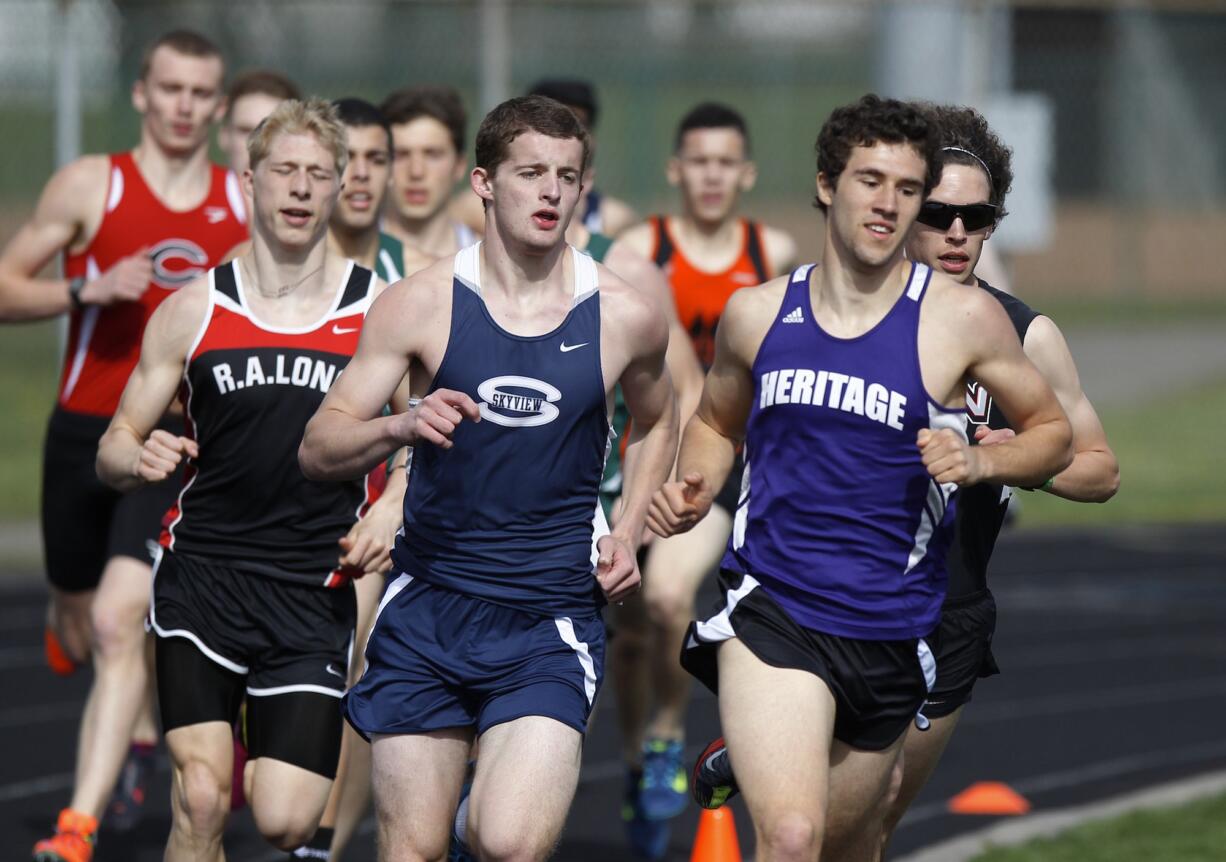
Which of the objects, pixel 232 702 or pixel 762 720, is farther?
pixel 232 702

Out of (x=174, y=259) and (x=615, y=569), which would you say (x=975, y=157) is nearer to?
(x=615, y=569)

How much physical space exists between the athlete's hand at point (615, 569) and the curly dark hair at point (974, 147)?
149 cm

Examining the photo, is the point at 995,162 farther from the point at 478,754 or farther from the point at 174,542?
the point at 174,542

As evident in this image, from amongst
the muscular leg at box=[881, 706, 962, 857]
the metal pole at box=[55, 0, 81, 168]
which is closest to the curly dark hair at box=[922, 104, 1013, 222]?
the muscular leg at box=[881, 706, 962, 857]

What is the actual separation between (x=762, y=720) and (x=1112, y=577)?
1014 cm

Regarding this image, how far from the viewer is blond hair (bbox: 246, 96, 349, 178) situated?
6.02 m

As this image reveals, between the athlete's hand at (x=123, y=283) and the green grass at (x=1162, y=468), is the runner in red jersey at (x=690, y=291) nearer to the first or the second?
the athlete's hand at (x=123, y=283)

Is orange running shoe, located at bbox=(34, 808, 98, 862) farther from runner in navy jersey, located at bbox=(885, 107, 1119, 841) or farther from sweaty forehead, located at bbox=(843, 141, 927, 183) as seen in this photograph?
sweaty forehead, located at bbox=(843, 141, 927, 183)

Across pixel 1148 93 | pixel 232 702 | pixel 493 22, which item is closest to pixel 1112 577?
pixel 493 22

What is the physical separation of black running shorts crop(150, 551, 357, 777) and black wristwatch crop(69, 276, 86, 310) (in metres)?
1.76

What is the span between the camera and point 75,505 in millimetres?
7938

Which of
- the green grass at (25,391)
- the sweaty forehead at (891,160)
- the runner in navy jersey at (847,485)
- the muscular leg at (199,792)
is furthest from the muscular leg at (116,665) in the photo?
the green grass at (25,391)

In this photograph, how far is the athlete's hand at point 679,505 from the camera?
509 centimetres

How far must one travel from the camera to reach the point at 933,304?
503 cm
